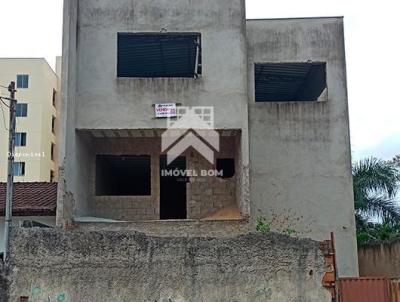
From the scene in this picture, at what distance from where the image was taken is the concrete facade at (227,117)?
1733cm

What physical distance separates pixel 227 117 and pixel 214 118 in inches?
14.9

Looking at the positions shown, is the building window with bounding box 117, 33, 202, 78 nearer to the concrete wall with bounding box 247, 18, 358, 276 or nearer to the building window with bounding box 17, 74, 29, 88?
the concrete wall with bounding box 247, 18, 358, 276

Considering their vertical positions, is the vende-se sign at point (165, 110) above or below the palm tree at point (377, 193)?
above

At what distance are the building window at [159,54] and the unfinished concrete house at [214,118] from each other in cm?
6

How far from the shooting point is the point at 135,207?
62.5ft

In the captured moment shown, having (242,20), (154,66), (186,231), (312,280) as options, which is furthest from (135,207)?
(312,280)

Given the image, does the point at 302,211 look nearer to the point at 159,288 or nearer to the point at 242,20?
the point at 242,20

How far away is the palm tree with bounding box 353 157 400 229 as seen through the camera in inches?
911

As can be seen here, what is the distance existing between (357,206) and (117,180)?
9.68 m

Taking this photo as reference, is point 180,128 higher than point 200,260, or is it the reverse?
point 180,128

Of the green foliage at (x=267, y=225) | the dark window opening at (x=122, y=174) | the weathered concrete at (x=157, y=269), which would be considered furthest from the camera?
the dark window opening at (x=122, y=174)

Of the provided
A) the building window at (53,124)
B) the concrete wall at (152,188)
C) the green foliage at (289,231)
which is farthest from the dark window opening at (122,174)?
the building window at (53,124)

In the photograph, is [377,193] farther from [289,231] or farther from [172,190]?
[172,190]

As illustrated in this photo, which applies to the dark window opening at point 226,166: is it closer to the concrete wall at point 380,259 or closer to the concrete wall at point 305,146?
the concrete wall at point 305,146
